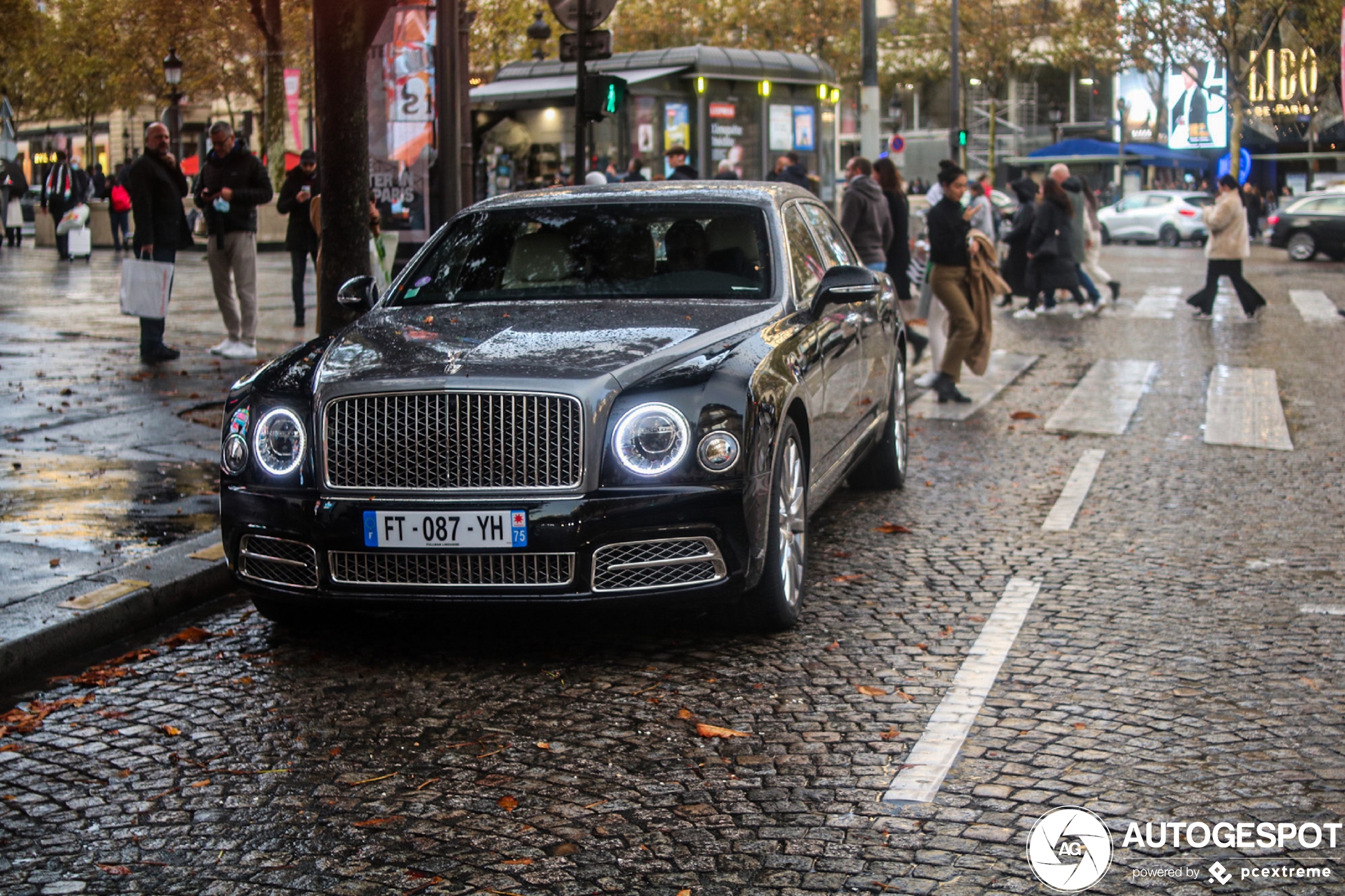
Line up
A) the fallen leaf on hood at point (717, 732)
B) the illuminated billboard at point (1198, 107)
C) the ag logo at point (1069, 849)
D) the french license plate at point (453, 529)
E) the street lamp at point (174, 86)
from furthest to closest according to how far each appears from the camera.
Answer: the illuminated billboard at point (1198, 107)
the street lamp at point (174, 86)
the french license plate at point (453, 529)
the fallen leaf on hood at point (717, 732)
the ag logo at point (1069, 849)

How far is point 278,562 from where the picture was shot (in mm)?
5320

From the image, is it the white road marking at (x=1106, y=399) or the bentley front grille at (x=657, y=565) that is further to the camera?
the white road marking at (x=1106, y=399)

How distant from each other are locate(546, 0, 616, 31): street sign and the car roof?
5088mm

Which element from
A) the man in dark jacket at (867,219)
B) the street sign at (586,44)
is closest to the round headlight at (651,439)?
the street sign at (586,44)

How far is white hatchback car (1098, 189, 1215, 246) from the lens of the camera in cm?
4259

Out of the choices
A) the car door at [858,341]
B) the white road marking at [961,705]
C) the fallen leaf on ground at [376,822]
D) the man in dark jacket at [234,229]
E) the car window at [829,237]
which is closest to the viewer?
the fallen leaf on ground at [376,822]

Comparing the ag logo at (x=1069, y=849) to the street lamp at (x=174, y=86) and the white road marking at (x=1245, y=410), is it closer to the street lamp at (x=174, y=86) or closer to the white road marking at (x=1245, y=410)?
the white road marking at (x=1245, y=410)

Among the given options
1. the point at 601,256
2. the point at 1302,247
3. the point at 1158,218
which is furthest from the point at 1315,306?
the point at 1158,218

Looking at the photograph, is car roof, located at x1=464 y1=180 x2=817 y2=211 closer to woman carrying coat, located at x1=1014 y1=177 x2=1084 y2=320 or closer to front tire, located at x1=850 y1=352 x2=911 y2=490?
front tire, located at x1=850 y1=352 x2=911 y2=490

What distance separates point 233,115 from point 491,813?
58886 millimetres

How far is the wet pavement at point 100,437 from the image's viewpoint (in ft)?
22.0

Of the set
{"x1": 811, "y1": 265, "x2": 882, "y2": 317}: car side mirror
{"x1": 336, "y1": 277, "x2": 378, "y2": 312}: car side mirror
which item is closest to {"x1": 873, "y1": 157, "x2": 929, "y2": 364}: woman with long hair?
{"x1": 811, "y1": 265, "x2": 882, "y2": 317}: car side mirror

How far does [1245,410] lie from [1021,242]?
846 centimetres

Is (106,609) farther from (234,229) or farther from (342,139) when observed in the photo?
(234,229)
